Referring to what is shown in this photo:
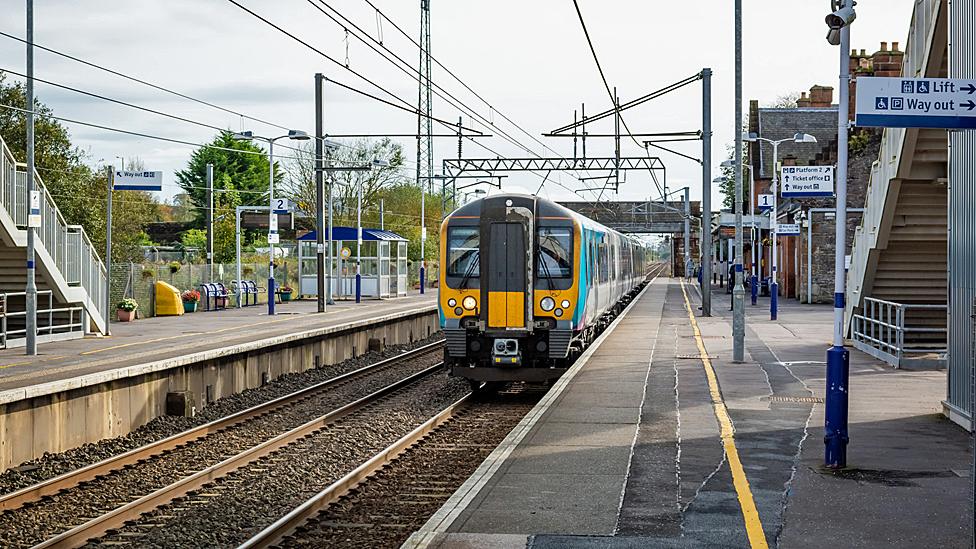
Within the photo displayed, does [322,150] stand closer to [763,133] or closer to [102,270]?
[102,270]

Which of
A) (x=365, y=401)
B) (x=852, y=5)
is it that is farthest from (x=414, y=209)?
(x=852, y=5)

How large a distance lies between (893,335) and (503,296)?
921cm

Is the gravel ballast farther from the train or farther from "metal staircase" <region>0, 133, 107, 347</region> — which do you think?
"metal staircase" <region>0, 133, 107, 347</region>

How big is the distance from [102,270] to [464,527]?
20.5 m

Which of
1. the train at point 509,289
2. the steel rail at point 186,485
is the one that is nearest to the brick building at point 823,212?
the train at point 509,289

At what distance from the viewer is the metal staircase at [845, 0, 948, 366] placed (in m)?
16.0

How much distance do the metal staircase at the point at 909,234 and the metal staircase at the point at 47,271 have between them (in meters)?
15.1

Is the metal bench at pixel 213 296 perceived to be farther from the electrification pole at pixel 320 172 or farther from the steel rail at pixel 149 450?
the steel rail at pixel 149 450

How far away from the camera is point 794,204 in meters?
44.6

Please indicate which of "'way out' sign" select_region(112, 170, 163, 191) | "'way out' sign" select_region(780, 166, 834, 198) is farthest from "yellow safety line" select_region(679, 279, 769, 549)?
"'way out' sign" select_region(780, 166, 834, 198)

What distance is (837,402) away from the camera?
32.0 feet

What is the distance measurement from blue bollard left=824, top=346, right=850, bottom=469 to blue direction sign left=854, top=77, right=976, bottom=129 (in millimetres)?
1994

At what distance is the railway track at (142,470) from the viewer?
10.2 metres

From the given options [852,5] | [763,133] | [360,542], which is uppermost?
[763,133]
